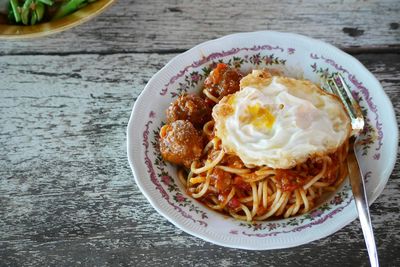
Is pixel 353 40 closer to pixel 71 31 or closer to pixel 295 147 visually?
pixel 295 147

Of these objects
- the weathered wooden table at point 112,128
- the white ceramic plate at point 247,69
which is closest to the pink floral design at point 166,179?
the white ceramic plate at point 247,69

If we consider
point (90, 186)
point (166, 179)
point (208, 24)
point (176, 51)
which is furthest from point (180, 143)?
point (208, 24)

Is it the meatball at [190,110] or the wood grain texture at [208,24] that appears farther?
the wood grain texture at [208,24]

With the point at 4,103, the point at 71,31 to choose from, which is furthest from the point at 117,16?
the point at 4,103

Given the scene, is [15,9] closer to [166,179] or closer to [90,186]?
[90,186]

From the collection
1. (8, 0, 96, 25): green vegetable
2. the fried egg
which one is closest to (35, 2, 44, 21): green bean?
(8, 0, 96, 25): green vegetable

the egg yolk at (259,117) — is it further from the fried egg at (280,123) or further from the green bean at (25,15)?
the green bean at (25,15)

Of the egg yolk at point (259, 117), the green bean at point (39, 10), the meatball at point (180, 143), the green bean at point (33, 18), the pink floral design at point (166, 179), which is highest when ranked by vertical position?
the egg yolk at point (259, 117)
